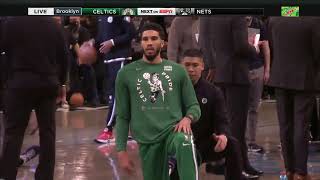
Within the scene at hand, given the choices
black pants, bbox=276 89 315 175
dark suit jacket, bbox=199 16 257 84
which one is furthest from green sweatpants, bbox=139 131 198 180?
black pants, bbox=276 89 315 175

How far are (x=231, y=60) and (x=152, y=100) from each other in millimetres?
1308

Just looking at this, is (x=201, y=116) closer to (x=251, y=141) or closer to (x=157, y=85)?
(x=157, y=85)

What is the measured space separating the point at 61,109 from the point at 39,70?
44.6 inches

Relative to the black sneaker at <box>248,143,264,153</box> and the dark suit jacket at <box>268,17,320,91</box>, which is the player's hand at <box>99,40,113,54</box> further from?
the black sneaker at <box>248,143,264,153</box>

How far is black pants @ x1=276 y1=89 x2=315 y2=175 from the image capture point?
6820 millimetres

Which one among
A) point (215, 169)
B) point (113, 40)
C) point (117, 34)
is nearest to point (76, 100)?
point (113, 40)

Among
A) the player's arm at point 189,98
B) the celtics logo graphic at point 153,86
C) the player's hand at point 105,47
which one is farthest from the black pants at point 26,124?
the player's arm at point 189,98

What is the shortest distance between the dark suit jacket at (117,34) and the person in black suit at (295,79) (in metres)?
1.29

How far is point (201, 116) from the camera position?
6375mm

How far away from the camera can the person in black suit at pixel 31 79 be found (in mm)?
6414

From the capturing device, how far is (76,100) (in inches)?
312

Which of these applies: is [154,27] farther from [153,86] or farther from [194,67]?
[194,67]

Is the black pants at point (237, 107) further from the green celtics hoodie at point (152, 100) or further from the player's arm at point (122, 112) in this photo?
the player's arm at point (122, 112)

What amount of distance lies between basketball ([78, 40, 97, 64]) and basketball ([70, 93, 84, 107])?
1.27 feet
